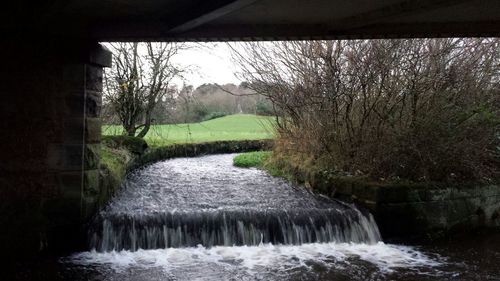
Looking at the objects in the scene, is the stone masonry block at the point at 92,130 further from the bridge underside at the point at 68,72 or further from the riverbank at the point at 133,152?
the riverbank at the point at 133,152

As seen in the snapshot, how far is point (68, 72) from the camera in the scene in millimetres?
7078

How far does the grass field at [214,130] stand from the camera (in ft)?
51.3

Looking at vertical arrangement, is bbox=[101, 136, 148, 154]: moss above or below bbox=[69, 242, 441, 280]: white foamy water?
above

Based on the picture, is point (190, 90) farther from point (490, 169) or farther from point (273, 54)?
point (490, 169)

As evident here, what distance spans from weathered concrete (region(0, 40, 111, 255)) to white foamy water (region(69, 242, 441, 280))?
75 centimetres

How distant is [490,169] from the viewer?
30.6 ft

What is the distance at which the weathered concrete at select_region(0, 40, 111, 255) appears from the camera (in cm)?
676

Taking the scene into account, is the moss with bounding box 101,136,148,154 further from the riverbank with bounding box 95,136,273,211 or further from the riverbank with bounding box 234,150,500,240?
the riverbank with bounding box 234,150,500,240

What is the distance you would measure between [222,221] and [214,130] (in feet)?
57.9

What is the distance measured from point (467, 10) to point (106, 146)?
8845 mm

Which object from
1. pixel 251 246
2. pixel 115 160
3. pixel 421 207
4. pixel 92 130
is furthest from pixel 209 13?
pixel 115 160

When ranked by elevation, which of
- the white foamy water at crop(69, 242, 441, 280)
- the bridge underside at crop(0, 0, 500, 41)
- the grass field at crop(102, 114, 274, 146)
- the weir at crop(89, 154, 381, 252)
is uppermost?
the bridge underside at crop(0, 0, 500, 41)

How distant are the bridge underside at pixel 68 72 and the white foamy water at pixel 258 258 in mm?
900

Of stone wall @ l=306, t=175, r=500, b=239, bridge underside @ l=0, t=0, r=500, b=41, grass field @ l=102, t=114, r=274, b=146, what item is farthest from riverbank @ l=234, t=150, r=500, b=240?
grass field @ l=102, t=114, r=274, b=146
